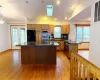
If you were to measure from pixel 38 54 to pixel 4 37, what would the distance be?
4.91 meters

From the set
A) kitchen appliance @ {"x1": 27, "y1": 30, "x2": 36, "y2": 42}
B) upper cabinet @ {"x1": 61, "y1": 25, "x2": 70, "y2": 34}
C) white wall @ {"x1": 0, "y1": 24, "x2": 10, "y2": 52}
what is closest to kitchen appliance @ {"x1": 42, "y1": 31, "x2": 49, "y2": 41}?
kitchen appliance @ {"x1": 27, "y1": 30, "x2": 36, "y2": 42}

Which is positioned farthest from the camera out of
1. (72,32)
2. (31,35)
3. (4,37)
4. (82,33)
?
(82,33)

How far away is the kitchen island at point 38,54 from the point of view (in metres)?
5.57

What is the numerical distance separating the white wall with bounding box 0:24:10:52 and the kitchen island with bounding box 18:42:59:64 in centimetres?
395

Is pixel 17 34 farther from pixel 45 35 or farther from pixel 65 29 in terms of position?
pixel 65 29

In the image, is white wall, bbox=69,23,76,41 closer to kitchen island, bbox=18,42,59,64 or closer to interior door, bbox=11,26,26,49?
interior door, bbox=11,26,26,49

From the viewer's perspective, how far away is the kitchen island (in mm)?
5566

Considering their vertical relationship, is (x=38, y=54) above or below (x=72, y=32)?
below

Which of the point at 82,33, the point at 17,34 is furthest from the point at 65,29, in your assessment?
the point at 17,34

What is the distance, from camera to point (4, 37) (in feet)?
30.3

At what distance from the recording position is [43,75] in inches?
165

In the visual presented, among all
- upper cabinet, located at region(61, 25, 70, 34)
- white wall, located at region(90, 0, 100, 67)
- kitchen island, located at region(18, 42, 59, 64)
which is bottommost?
kitchen island, located at region(18, 42, 59, 64)

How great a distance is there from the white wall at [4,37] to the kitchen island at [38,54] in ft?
13.0

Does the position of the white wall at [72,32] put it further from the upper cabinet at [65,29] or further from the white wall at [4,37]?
the white wall at [4,37]
